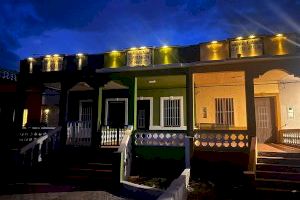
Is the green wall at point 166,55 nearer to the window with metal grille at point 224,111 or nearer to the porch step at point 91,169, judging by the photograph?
the window with metal grille at point 224,111

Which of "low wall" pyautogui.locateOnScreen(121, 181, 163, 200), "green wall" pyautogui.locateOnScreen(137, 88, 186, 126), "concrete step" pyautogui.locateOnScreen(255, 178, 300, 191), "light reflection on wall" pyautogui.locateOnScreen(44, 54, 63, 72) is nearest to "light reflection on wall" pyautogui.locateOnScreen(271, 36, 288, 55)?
"green wall" pyautogui.locateOnScreen(137, 88, 186, 126)

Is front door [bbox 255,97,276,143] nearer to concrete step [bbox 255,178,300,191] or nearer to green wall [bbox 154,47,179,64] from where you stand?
green wall [bbox 154,47,179,64]

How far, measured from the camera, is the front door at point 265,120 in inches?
534

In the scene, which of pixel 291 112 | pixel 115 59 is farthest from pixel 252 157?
pixel 115 59

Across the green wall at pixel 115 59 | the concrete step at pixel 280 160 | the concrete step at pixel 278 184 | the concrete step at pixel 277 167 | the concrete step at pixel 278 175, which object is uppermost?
the green wall at pixel 115 59

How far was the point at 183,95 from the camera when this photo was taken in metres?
14.8

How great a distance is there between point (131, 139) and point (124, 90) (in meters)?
5.92

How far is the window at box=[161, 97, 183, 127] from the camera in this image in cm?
1496

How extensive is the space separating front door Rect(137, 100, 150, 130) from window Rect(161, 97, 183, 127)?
95cm

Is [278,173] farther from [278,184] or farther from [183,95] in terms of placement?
[183,95]

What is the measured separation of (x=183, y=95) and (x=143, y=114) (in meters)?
2.76

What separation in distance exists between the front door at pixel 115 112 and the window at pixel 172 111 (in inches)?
103

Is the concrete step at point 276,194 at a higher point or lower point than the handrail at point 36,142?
lower

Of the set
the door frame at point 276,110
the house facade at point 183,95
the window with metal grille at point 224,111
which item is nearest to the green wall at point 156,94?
the house facade at point 183,95
